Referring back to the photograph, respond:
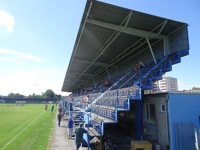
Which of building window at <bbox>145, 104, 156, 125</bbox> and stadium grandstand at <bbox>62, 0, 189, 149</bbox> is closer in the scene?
stadium grandstand at <bbox>62, 0, 189, 149</bbox>

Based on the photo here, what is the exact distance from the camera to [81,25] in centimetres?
1347

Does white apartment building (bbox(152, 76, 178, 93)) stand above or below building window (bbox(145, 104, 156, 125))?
above

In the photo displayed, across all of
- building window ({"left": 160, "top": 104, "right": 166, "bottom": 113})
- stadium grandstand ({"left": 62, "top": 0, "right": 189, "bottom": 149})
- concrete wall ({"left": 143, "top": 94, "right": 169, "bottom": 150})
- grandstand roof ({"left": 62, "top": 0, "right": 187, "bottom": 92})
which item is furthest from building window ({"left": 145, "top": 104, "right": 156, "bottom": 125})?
grandstand roof ({"left": 62, "top": 0, "right": 187, "bottom": 92})

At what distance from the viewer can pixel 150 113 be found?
12727mm

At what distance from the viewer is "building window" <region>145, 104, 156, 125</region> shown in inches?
484

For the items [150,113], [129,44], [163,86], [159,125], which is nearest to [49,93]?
[163,86]

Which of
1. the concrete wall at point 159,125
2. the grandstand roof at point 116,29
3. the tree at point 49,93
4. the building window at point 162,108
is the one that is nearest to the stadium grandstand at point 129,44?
the grandstand roof at point 116,29

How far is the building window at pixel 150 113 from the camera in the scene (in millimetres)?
12291

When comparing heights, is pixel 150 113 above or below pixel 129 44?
below

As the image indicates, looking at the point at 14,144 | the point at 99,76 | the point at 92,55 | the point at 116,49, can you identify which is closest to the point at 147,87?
the point at 116,49

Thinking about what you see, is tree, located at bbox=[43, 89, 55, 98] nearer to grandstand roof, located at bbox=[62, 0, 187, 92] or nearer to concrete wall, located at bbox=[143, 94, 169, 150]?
grandstand roof, located at bbox=[62, 0, 187, 92]

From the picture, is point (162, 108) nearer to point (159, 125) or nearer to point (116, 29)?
point (159, 125)

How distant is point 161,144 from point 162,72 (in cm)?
448

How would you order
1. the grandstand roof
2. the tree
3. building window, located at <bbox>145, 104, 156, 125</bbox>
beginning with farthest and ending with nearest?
1. the tree
2. building window, located at <bbox>145, 104, 156, 125</bbox>
3. the grandstand roof
